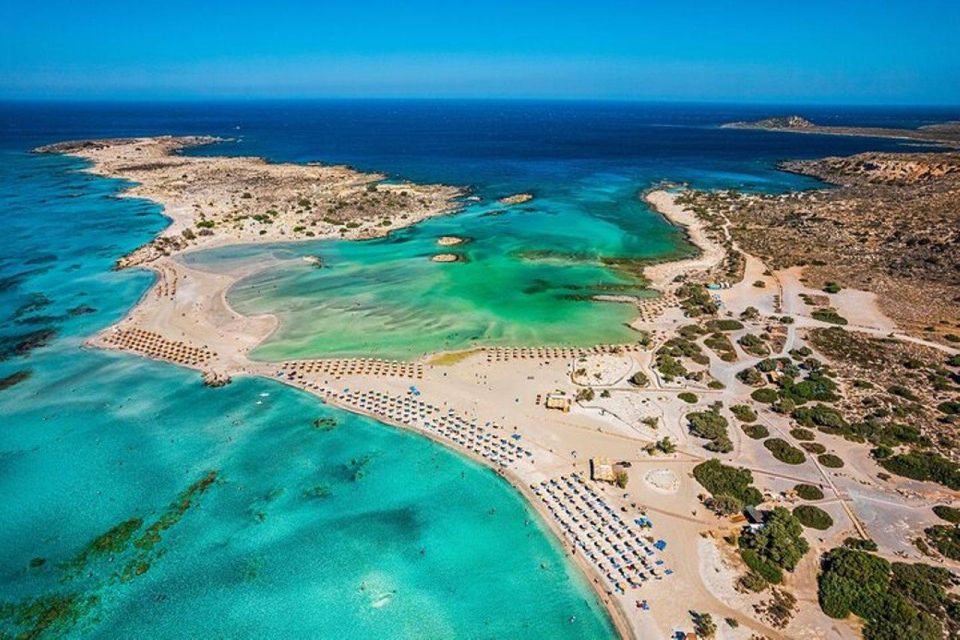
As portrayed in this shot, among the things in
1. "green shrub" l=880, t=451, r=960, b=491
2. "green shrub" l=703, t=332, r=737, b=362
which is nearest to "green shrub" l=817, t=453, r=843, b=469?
"green shrub" l=880, t=451, r=960, b=491

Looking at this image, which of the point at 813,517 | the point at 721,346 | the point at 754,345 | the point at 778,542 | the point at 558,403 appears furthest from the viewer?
the point at 721,346

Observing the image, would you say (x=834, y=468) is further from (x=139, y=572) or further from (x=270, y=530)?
(x=139, y=572)

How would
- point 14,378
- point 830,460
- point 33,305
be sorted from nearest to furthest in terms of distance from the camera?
point 830,460
point 14,378
point 33,305

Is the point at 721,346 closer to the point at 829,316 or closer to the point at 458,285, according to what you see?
the point at 829,316

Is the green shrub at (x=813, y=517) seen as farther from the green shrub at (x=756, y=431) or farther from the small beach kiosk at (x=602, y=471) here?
the small beach kiosk at (x=602, y=471)

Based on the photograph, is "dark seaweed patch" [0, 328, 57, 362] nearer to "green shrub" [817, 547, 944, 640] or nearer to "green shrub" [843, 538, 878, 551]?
"green shrub" [817, 547, 944, 640]

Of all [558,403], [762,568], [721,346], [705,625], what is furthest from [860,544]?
[721,346]

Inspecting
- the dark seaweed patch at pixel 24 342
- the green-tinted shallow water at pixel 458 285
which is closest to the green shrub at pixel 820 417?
the green-tinted shallow water at pixel 458 285
